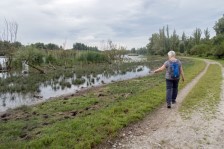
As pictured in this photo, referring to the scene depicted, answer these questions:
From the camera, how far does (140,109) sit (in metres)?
7.14

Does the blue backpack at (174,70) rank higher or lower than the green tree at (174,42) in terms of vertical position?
lower

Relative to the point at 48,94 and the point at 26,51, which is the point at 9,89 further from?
the point at 26,51

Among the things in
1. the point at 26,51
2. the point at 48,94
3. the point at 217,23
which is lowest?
the point at 48,94

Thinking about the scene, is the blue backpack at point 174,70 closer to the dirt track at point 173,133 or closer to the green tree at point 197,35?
the dirt track at point 173,133

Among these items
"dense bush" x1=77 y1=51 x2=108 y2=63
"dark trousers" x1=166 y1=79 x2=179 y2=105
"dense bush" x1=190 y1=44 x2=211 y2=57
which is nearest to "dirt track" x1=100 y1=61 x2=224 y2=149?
"dark trousers" x1=166 y1=79 x2=179 y2=105

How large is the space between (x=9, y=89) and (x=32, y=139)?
372 inches

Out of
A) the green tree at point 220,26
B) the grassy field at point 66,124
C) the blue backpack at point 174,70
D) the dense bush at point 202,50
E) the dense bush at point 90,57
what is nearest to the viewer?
the grassy field at point 66,124

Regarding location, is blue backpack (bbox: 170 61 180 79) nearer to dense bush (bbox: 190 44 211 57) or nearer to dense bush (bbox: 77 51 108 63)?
dense bush (bbox: 77 51 108 63)

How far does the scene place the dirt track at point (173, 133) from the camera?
15.1 ft

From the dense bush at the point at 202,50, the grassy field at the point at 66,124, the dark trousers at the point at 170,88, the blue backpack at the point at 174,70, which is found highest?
the dense bush at the point at 202,50

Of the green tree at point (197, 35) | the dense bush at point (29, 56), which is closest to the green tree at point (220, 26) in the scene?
the green tree at point (197, 35)

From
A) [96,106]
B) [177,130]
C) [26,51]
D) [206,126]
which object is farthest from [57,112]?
[26,51]

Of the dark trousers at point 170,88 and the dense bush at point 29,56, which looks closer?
the dark trousers at point 170,88

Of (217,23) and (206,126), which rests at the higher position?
(217,23)
